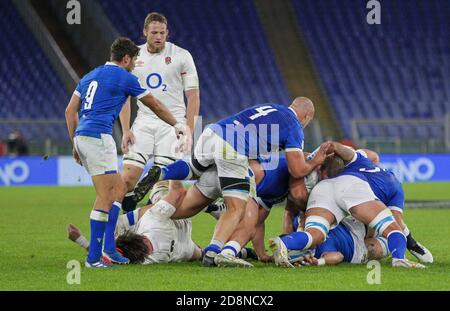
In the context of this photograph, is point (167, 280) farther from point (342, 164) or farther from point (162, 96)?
point (162, 96)

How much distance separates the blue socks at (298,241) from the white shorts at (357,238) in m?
0.57

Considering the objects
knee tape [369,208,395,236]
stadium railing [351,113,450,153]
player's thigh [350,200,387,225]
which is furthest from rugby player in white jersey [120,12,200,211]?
stadium railing [351,113,450,153]

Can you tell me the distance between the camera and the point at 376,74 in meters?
26.1

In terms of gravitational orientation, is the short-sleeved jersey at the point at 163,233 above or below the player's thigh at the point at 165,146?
below

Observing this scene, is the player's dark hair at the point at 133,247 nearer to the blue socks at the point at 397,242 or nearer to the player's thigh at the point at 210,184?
the player's thigh at the point at 210,184

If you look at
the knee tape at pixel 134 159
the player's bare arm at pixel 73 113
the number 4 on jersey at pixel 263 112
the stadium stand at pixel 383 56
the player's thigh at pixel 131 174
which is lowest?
the stadium stand at pixel 383 56

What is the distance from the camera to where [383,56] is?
2642cm

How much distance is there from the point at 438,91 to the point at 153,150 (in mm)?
17595

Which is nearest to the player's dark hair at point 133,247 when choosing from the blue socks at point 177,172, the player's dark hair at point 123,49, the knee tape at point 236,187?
the blue socks at point 177,172

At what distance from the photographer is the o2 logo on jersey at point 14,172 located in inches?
917

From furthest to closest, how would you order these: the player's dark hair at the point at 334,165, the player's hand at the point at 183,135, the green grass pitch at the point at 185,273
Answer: the player's dark hair at the point at 334,165 < the player's hand at the point at 183,135 < the green grass pitch at the point at 185,273

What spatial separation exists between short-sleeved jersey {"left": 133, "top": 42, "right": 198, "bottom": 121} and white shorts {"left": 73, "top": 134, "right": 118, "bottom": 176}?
194 cm

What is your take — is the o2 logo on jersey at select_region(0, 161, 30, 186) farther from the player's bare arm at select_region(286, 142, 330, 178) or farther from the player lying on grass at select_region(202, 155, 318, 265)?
the player's bare arm at select_region(286, 142, 330, 178)

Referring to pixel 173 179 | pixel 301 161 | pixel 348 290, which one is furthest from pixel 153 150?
pixel 348 290
